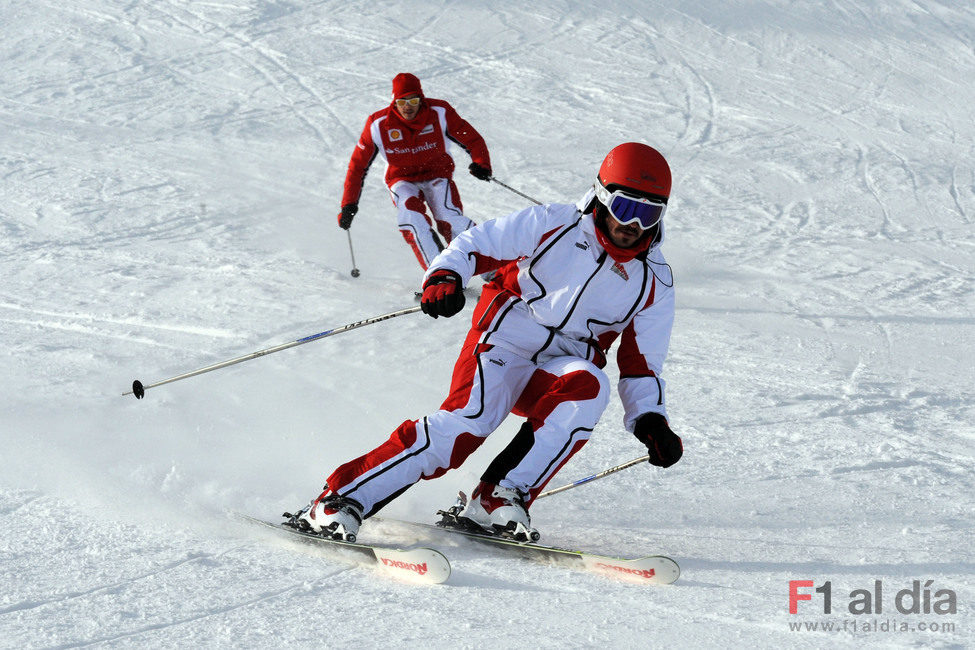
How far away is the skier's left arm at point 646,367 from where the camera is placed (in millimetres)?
3977

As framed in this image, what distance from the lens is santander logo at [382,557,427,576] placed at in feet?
11.6

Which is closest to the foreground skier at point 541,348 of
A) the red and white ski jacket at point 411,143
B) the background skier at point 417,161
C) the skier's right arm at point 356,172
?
the background skier at point 417,161

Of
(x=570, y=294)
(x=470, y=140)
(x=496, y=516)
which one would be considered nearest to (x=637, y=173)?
(x=570, y=294)

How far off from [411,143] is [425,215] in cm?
53

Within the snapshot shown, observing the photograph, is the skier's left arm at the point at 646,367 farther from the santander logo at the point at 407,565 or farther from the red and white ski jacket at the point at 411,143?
the red and white ski jacket at the point at 411,143

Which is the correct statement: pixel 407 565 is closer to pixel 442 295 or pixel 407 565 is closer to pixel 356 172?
pixel 442 295

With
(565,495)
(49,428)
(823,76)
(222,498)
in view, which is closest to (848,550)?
(565,495)

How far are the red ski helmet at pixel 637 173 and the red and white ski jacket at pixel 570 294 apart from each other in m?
0.21

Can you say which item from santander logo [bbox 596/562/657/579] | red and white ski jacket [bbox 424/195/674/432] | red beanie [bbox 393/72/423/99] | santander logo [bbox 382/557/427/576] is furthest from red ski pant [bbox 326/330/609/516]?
red beanie [bbox 393/72/423/99]

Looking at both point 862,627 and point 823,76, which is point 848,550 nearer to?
point 862,627

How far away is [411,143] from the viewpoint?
773 cm

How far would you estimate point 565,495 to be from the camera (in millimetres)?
4594

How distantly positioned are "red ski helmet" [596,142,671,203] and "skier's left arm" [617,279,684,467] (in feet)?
1.41

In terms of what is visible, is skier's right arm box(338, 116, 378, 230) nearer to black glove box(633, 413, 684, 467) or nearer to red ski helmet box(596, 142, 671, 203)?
red ski helmet box(596, 142, 671, 203)
